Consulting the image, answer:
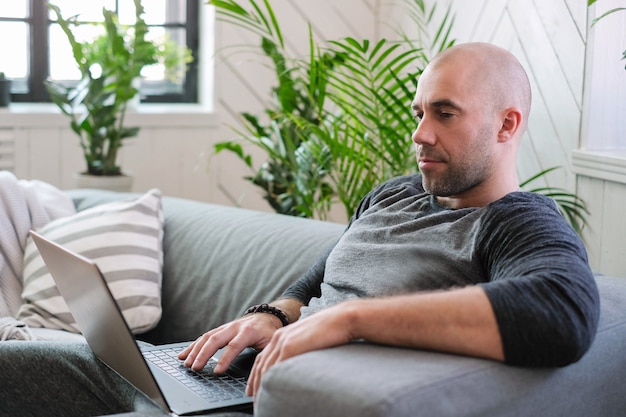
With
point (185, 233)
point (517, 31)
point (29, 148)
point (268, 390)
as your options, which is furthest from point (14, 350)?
point (29, 148)

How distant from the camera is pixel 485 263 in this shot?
1542 millimetres

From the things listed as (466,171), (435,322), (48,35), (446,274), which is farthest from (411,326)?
(48,35)

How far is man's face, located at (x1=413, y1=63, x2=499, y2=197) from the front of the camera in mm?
1634

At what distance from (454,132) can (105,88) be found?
193 cm

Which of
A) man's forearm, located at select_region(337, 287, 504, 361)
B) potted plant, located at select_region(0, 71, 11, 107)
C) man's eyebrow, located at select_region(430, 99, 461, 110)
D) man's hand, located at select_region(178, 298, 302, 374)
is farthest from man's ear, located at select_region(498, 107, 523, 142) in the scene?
potted plant, located at select_region(0, 71, 11, 107)

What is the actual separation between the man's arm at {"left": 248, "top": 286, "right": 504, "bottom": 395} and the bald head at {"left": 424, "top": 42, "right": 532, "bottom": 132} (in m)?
0.45

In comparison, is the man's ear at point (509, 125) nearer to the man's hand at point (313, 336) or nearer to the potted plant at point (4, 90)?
the man's hand at point (313, 336)

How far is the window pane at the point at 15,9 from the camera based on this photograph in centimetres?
361

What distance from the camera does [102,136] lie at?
3332 millimetres

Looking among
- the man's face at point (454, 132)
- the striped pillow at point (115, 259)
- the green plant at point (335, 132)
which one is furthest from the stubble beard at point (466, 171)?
the striped pillow at point (115, 259)

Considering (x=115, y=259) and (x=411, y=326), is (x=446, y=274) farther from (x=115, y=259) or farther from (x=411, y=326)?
(x=115, y=259)

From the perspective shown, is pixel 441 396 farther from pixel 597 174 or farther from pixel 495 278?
pixel 597 174

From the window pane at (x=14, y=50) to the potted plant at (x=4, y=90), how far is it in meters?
0.14

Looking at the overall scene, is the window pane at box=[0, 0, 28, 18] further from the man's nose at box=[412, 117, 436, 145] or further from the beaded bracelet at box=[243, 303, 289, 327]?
the man's nose at box=[412, 117, 436, 145]
